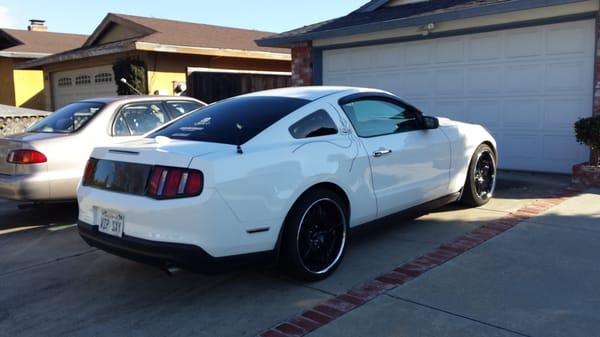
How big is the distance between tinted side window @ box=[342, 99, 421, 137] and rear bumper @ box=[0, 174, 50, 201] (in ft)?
12.1

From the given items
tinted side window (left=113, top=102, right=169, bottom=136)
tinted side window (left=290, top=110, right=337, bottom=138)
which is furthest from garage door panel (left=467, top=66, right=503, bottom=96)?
tinted side window (left=290, top=110, right=337, bottom=138)

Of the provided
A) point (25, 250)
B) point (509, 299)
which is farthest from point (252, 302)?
point (25, 250)

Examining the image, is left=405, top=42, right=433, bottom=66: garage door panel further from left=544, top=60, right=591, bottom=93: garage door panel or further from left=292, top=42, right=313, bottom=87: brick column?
left=292, top=42, right=313, bottom=87: brick column

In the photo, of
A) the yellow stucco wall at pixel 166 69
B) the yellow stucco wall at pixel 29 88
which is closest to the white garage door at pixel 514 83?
the yellow stucco wall at pixel 166 69

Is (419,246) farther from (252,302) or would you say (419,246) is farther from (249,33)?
(249,33)

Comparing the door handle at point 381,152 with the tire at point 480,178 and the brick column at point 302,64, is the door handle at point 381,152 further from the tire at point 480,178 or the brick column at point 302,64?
the brick column at point 302,64

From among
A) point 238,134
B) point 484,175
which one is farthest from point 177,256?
point 484,175

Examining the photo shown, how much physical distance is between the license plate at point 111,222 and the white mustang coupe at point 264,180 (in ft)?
0.05

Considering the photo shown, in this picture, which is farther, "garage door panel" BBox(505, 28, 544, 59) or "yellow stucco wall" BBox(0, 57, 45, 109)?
"yellow stucco wall" BBox(0, 57, 45, 109)

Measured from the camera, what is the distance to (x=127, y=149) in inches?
160

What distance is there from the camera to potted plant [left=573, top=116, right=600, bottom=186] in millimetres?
7332

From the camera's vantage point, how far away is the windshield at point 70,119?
6781mm

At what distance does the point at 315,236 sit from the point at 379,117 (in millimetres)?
1487

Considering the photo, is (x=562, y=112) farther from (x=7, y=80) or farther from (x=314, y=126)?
(x=7, y=80)
